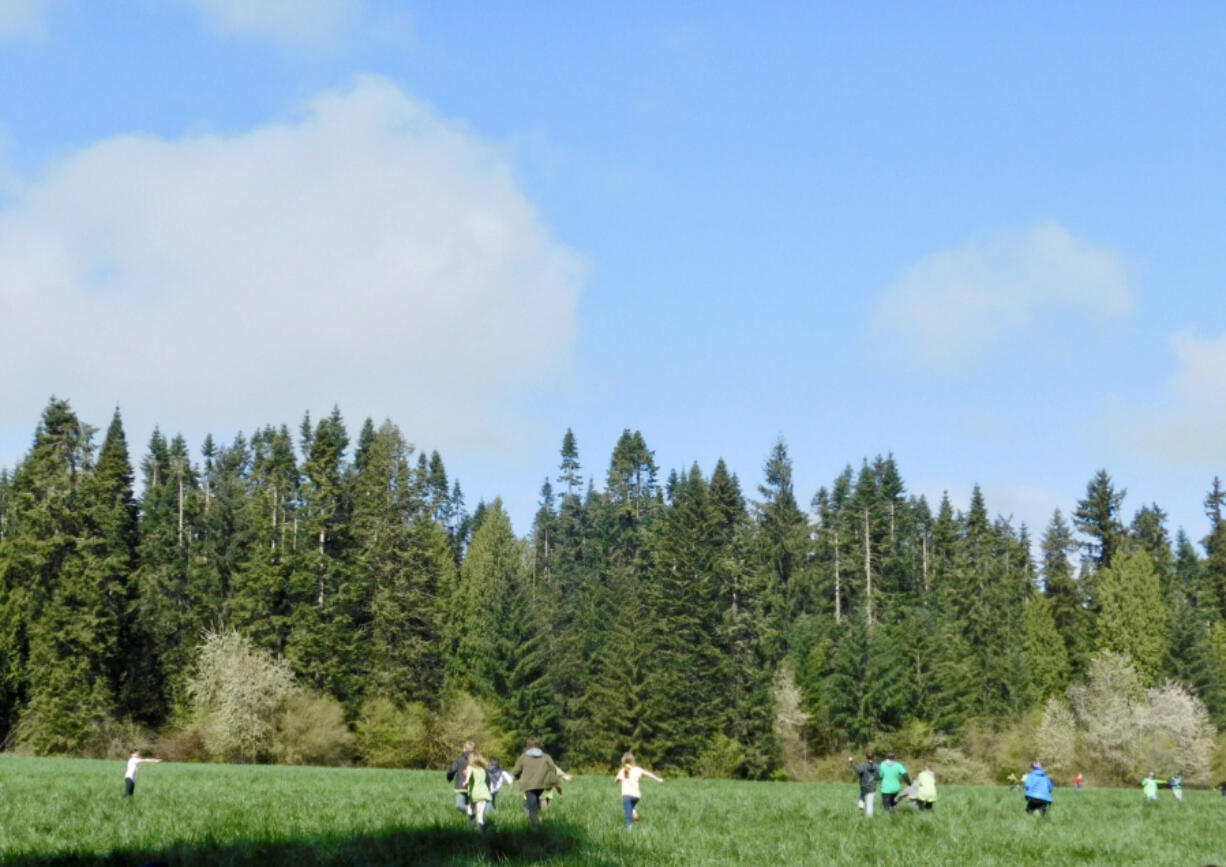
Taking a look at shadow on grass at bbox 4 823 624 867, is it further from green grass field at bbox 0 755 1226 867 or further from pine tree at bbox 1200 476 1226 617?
pine tree at bbox 1200 476 1226 617

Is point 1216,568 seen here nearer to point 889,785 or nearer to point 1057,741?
point 1057,741

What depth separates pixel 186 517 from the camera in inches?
4643

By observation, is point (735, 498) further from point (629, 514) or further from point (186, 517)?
point (186, 517)

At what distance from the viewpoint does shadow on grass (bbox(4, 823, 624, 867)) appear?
16.6 meters

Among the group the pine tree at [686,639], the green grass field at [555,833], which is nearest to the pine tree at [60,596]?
the pine tree at [686,639]

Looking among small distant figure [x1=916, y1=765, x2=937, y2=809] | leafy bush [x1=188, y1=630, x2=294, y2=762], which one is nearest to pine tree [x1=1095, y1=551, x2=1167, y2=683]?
leafy bush [x1=188, y1=630, x2=294, y2=762]

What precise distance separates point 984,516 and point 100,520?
79325 millimetres

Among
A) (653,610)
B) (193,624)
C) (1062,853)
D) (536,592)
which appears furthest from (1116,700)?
(1062,853)

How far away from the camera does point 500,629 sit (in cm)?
8456

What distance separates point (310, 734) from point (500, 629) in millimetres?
16554

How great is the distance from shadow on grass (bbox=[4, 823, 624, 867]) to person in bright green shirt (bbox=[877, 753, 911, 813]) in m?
10.6

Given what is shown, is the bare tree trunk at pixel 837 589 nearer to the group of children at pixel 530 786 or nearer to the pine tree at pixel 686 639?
the pine tree at pixel 686 639

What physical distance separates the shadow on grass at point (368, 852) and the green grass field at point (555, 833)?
0.03m

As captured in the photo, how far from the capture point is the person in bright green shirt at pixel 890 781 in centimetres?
2797
